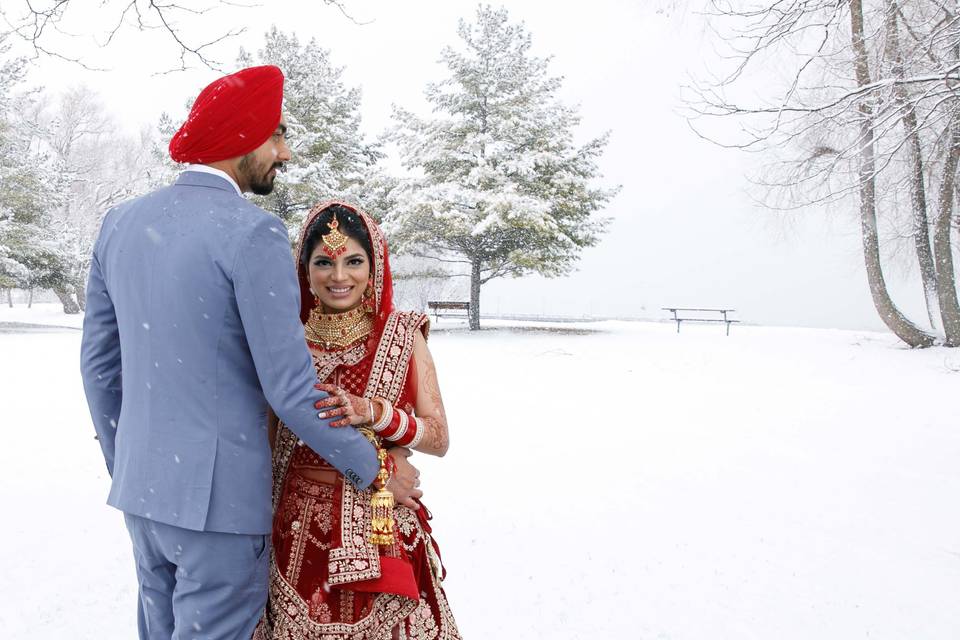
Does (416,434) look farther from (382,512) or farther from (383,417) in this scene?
(382,512)

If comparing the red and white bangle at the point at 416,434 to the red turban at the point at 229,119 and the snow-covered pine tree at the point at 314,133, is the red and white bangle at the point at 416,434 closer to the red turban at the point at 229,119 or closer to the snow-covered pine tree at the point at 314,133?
the red turban at the point at 229,119

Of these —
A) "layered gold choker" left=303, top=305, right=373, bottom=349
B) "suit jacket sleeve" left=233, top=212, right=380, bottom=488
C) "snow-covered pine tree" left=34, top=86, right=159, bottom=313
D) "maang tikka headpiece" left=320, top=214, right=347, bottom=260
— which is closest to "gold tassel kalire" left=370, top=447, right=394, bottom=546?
"suit jacket sleeve" left=233, top=212, right=380, bottom=488

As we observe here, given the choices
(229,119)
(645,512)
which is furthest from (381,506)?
(645,512)

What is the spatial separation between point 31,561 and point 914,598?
5.69 meters

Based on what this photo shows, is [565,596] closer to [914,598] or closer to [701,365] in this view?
[914,598]

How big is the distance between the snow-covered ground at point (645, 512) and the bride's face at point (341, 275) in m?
2.26

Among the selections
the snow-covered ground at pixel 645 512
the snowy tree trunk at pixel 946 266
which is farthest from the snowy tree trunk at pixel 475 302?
the snowy tree trunk at pixel 946 266

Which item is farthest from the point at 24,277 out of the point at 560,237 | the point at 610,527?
the point at 610,527

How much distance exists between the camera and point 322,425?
5.54 feet

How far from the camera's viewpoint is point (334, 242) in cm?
214

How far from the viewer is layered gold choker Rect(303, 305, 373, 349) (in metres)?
2.21

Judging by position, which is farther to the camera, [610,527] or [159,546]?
[610,527]

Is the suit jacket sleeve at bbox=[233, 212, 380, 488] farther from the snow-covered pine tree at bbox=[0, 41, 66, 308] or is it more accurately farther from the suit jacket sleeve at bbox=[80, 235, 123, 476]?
the snow-covered pine tree at bbox=[0, 41, 66, 308]

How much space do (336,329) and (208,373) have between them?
617 mm
